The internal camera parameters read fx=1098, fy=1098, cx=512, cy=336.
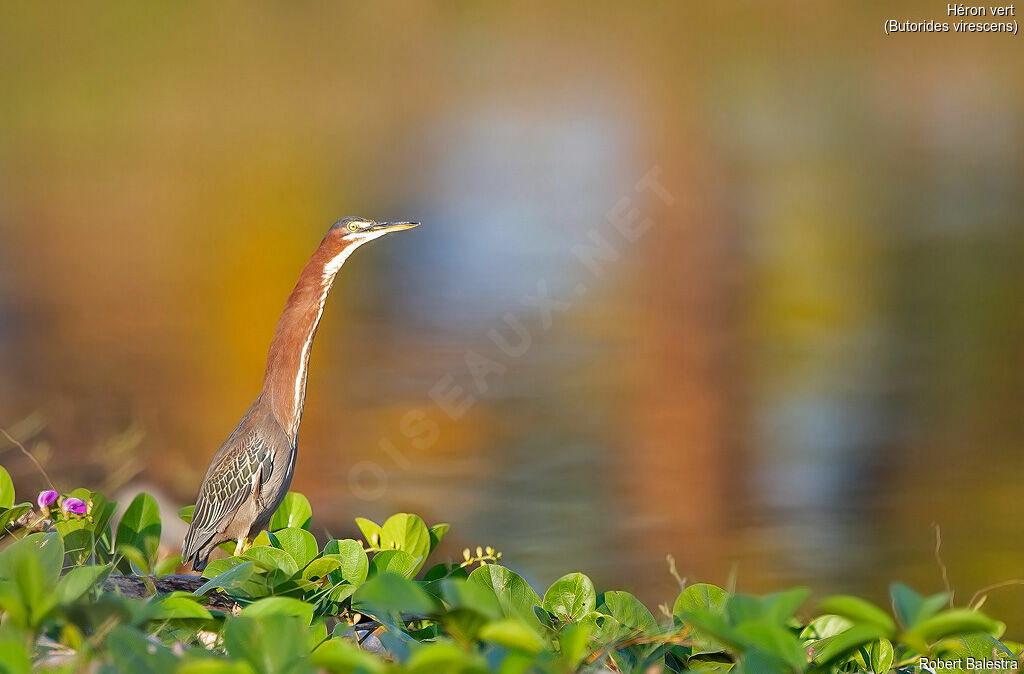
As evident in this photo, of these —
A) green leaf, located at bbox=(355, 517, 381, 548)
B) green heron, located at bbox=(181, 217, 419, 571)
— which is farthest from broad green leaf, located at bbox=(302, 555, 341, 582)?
green heron, located at bbox=(181, 217, 419, 571)

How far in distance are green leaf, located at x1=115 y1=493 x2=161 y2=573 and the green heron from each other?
0.20m

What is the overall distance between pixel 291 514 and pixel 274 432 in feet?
0.47

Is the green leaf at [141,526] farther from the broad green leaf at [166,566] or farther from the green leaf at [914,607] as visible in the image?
the green leaf at [914,607]

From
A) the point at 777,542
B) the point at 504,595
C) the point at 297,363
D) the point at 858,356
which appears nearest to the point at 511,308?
the point at 858,356

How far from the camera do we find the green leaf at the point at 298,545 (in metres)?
1.20

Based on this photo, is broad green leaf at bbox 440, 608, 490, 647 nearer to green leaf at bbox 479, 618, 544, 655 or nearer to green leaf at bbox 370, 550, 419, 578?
green leaf at bbox 479, 618, 544, 655

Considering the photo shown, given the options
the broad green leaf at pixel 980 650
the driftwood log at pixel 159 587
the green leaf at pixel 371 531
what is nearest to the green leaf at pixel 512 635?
the driftwood log at pixel 159 587

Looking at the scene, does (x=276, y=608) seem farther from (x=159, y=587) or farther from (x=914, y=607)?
(x=914, y=607)

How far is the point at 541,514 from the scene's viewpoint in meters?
3.40

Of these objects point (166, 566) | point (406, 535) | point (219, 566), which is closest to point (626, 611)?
point (406, 535)

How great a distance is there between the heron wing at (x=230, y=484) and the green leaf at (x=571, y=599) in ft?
1.91

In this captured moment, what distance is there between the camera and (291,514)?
1.57 meters

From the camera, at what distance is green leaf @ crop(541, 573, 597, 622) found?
1.19 metres

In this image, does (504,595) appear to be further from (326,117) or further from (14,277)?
(326,117)
